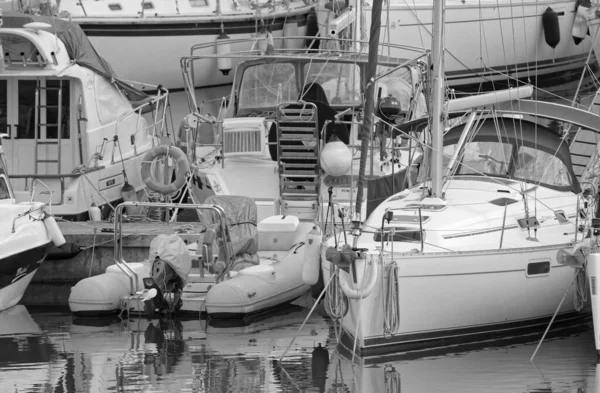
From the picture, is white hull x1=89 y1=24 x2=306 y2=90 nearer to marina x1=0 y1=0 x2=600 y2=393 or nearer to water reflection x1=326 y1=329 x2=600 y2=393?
marina x1=0 y1=0 x2=600 y2=393

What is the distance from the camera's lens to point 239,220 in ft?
54.8

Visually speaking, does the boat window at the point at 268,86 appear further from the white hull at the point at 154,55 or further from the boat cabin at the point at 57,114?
the white hull at the point at 154,55

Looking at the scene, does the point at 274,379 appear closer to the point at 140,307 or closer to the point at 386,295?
the point at 386,295

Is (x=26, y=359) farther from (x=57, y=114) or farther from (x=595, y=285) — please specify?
(x=57, y=114)

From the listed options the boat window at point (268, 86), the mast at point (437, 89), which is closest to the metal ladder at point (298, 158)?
the boat window at point (268, 86)

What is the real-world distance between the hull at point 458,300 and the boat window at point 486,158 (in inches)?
67.3

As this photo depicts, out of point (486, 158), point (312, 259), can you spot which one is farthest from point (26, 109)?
point (486, 158)

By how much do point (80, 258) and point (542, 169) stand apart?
5748 mm

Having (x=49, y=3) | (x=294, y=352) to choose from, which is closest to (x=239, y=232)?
(x=294, y=352)

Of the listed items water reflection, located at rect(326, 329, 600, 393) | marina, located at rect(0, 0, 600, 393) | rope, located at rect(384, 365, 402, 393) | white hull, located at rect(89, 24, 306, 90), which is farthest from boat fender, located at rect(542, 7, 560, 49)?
rope, located at rect(384, 365, 402, 393)

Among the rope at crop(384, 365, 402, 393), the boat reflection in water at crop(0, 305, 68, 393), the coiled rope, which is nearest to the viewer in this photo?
the rope at crop(384, 365, 402, 393)

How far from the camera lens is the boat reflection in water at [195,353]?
1269 centimetres

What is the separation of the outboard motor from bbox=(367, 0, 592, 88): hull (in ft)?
36.6

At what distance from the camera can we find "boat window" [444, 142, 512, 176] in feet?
51.4
